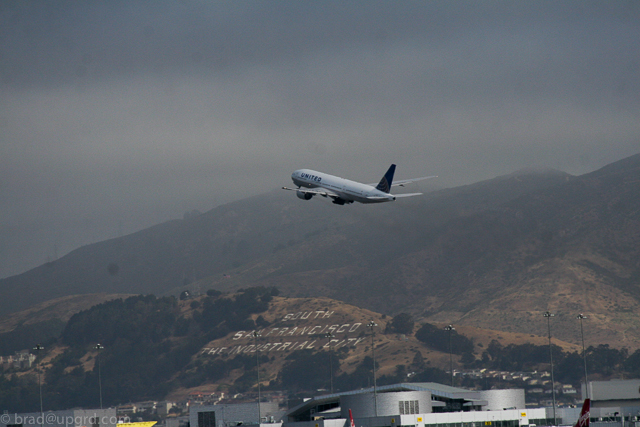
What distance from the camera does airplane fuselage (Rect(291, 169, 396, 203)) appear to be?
451ft

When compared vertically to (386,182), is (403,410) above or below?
below

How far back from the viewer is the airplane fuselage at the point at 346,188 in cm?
13738

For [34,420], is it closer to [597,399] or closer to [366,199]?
[366,199]

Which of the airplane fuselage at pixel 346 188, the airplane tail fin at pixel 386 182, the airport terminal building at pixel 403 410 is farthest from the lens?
the airplane tail fin at pixel 386 182

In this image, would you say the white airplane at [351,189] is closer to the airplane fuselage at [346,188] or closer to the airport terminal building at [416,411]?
the airplane fuselage at [346,188]

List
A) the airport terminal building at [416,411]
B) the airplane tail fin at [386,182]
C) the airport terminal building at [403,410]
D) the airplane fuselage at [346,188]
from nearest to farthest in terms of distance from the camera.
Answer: the airport terminal building at [403,410] < the airport terminal building at [416,411] < the airplane fuselage at [346,188] < the airplane tail fin at [386,182]

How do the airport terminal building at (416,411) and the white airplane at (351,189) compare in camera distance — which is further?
the white airplane at (351,189)

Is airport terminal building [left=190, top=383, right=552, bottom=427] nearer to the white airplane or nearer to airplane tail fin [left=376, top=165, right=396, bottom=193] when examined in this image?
the white airplane

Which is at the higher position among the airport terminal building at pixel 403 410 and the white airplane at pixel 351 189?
the white airplane at pixel 351 189

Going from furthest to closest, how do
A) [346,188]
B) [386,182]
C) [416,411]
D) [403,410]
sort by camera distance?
1. [346,188]
2. [386,182]
3. [416,411]
4. [403,410]

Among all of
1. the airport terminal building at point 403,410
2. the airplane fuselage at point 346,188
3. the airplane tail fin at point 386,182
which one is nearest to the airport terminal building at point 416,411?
the airport terminal building at point 403,410

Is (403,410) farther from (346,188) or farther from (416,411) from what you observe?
(346,188)

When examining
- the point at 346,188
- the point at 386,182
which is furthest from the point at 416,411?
the point at 346,188

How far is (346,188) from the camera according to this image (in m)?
142
